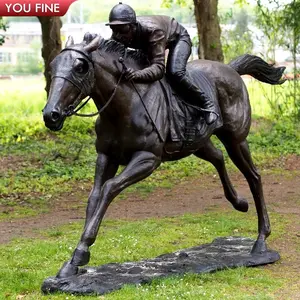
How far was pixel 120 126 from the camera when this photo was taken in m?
6.34

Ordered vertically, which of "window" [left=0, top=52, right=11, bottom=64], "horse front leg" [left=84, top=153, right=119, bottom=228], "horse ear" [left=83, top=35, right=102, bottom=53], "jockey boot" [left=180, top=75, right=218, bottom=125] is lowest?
"horse front leg" [left=84, top=153, right=119, bottom=228]

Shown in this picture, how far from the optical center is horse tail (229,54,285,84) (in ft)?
26.2

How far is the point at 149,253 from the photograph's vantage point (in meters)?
7.93

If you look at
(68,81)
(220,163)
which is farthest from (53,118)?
(220,163)

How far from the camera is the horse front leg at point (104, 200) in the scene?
609cm

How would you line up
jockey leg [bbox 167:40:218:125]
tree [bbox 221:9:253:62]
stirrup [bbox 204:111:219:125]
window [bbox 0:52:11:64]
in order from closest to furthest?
jockey leg [bbox 167:40:218:125], stirrup [bbox 204:111:219:125], tree [bbox 221:9:253:62], window [bbox 0:52:11:64]

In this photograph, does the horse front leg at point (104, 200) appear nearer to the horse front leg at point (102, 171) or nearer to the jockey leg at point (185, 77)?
the horse front leg at point (102, 171)

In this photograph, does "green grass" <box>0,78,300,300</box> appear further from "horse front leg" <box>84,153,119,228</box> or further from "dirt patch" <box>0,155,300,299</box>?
"horse front leg" <box>84,153,119,228</box>

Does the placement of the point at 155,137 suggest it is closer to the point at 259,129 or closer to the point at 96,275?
the point at 96,275

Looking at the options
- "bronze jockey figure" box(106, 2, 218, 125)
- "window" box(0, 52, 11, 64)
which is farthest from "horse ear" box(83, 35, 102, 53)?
"window" box(0, 52, 11, 64)

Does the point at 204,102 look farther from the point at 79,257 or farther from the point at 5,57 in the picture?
the point at 5,57

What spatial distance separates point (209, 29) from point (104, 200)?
10320mm

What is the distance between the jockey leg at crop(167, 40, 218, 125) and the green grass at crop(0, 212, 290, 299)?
1.59 meters

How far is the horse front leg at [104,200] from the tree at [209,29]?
9.79m
